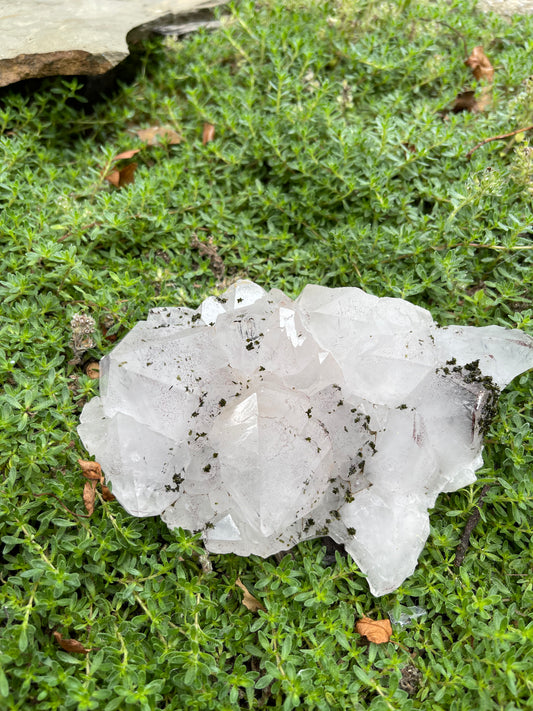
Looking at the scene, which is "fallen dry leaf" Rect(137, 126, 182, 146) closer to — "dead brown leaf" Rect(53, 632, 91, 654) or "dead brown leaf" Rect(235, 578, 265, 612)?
"dead brown leaf" Rect(235, 578, 265, 612)

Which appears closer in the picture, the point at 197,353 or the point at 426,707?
the point at 426,707

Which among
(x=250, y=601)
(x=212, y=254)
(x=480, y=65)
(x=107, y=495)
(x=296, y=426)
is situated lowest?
(x=250, y=601)

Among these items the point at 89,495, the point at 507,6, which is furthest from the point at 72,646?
the point at 507,6

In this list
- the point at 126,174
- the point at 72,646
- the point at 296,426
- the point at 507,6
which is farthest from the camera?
the point at 507,6

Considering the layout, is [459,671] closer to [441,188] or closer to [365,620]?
[365,620]

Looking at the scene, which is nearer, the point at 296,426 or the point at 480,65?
the point at 296,426

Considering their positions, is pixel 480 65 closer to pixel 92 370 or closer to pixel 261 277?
pixel 261 277

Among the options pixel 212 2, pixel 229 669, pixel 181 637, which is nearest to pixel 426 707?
pixel 229 669

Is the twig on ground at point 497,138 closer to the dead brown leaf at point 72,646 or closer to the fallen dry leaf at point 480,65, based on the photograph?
the fallen dry leaf at point 480,65
